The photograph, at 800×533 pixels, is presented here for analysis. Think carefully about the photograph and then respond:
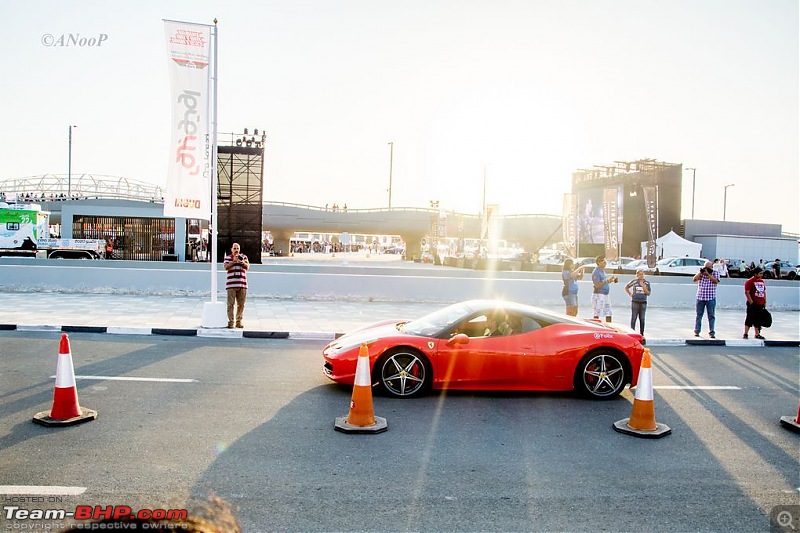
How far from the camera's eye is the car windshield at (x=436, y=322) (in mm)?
7371

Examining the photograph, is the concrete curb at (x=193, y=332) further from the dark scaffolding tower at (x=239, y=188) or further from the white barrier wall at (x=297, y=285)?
the dark scaffolding tower at (x=239, y=188)

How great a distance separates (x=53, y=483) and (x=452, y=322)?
15.0ft

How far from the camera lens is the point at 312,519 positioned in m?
3.78

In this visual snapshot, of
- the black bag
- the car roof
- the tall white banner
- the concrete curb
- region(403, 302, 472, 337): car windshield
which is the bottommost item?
the concrete curb

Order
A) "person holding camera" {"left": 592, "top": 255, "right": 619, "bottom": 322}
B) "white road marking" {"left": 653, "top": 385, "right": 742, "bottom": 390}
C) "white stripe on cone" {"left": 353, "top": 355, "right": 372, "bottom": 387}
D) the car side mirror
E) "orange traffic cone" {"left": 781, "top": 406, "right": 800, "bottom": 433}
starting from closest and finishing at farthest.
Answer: "white stripe on cone" {"left": 353, "top": 355, "right": 372, "bottom": 387}, "orange traffic cone" {"left": 781, "top": 406, "right": 800, "bottom": 433}, the car side mirror, "white road marking" {"left": 653, "top": 385, "right": 742, "bottom": 390}, "person holding camera" {"left": 592, "top": 255, "right": 619, "bottom": 322}

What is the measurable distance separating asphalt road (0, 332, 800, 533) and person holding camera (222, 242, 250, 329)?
3713mm

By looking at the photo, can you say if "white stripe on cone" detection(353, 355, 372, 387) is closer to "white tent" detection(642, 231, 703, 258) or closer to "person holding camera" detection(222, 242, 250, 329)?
"person holding camera" detection(222, 242, 250, 329)

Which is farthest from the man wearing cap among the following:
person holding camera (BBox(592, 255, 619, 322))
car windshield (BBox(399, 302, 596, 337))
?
car windshield (BBox(399, 302, 596, 337))

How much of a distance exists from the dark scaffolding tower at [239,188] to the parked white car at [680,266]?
84.1ft

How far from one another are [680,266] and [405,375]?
36379 millimetres

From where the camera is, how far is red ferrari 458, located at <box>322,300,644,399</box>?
23.3 feet

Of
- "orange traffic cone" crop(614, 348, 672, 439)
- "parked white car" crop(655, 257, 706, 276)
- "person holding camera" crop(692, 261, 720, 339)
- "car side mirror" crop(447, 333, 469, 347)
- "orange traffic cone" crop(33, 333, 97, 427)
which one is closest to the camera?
"orange traffic cone" crop(33, 333, 97, 427)

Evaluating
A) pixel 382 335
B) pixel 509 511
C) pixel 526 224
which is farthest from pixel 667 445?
pixel 526 224

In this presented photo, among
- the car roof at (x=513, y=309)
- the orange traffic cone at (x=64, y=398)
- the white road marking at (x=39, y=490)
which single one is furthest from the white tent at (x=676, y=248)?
the white road marking at (x=39, y=490)
